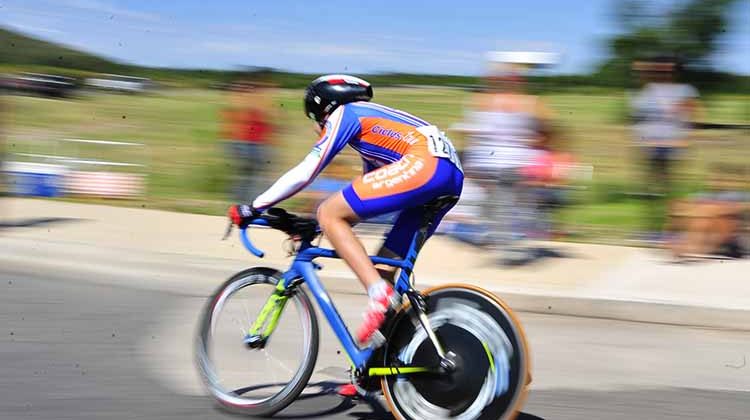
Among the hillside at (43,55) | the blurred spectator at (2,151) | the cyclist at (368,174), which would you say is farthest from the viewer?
the hillside at (43,55)

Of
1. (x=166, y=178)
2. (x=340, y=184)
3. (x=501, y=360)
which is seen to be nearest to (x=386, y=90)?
(x=166, y=178)

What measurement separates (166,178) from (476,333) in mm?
10401

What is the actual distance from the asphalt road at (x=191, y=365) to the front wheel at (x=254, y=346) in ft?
0.46

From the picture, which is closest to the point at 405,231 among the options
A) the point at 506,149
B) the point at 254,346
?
the point at 254,346

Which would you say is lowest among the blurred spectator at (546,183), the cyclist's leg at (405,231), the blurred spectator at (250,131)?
the blurred spectator at (250,131)

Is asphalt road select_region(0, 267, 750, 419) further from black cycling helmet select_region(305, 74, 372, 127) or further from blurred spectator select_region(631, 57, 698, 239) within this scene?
blurred spectator select_region(631, 57, 698, 239)

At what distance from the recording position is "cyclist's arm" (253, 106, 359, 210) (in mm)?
4230

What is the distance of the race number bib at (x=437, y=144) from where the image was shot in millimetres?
4320

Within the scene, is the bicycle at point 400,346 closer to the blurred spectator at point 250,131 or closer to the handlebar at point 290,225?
the handlebar at point 290,225

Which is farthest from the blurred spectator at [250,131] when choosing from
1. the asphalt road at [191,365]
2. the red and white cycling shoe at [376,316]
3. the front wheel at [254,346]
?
the red and white cycling shoe at [376,316]

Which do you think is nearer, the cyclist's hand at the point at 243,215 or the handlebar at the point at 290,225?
→ the cyclist's hand at the point at 243,215

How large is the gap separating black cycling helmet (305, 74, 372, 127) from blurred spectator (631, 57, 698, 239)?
465 cm

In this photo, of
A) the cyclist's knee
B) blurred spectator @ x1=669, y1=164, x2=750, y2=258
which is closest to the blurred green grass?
blurred spectator @ x1=669, y1=164, x2=750, y2=258

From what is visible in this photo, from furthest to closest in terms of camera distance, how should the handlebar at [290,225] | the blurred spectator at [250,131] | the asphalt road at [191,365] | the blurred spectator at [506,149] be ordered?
the blurred spectator at [250,131] → the blurred spectator at [506,149] → the asphalt road at [191,365] → the handlebar at [290,225]
